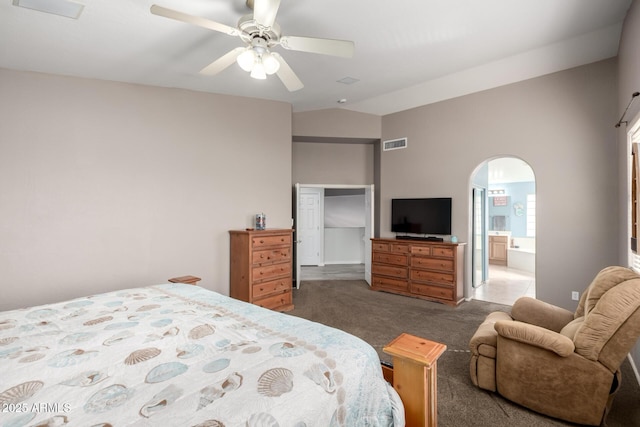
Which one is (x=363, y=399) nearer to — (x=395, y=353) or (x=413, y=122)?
(x=395, y=353)

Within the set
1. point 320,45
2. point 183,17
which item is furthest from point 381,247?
point 183,17

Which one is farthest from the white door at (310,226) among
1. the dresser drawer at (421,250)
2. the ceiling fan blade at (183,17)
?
the ceiling fan blade at (183,17)

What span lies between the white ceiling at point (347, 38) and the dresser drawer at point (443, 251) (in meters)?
2.41

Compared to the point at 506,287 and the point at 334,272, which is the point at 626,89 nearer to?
the point at 506,287

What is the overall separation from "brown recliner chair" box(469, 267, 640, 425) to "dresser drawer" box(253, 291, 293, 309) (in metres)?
2.56

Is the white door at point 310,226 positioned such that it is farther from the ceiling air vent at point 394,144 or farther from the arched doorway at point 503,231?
the arched doorway at point 503,231

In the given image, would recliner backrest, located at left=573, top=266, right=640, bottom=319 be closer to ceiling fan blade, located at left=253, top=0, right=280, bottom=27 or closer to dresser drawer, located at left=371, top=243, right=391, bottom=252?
ceiling fan blade, located at left=253, top=0, right=280, bottom=27

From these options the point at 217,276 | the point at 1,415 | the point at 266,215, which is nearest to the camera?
the point at 1,415

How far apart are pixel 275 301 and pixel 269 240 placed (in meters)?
0.84

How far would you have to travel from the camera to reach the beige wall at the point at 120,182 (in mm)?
3217

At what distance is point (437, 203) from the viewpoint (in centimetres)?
506

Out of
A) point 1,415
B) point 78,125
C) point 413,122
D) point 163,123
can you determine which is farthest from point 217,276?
point 413,122

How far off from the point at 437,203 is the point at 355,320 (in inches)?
95.1

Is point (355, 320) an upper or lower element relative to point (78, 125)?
lower
